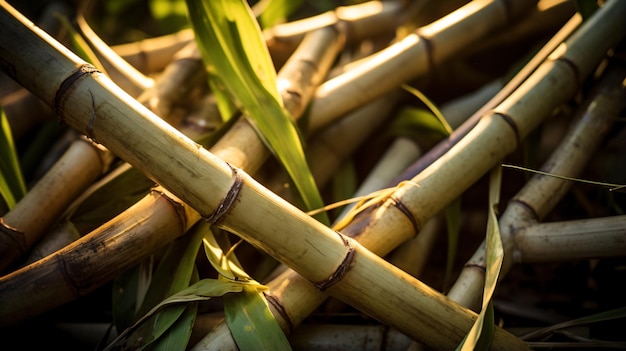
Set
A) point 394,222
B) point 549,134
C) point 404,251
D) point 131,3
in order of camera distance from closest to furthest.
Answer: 1. point 394,222
2. point 404,251
3. point 549,134
4. point 131,3

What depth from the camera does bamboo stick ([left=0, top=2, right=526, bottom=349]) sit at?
2.28 ft

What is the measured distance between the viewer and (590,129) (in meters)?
0.96

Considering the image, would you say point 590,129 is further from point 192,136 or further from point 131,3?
point 131,3

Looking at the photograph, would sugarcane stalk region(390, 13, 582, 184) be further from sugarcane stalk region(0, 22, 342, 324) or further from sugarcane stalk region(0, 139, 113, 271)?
sugarcane stalk region(0, 139, 113, 271)

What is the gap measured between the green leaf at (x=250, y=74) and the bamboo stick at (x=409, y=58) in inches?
6.0

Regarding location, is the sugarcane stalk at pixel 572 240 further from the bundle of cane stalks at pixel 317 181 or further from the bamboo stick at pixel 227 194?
the bamboo stick at pixel 227 194

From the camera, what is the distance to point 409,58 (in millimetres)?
1081

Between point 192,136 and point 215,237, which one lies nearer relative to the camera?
point 215,237

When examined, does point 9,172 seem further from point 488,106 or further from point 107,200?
point 488,106

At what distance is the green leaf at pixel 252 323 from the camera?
2.31ft

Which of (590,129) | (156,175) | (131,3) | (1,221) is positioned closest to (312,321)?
(156,175)

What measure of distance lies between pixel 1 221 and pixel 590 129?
1044 mm

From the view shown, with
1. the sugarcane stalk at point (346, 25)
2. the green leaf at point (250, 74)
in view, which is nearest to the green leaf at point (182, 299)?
the green leaf at point (250, 74)

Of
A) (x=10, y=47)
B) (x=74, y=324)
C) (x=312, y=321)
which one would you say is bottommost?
(x=312, y=321)
